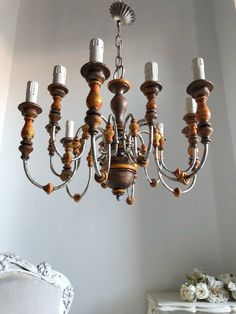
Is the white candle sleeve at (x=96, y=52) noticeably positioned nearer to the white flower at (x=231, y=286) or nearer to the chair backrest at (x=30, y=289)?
the chair backrest at (x=30, y=289)

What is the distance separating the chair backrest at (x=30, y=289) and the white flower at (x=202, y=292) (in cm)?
63

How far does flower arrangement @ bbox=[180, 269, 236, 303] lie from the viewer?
4.44 feet

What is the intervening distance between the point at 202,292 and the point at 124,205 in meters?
0.68

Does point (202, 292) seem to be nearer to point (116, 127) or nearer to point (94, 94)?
point (116, 127)

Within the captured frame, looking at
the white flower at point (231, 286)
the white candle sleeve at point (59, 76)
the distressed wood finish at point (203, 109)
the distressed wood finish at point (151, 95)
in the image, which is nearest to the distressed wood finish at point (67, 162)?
the white candle sleeve at point (59, 76)

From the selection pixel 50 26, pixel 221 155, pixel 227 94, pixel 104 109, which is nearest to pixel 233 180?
pixel 221 155

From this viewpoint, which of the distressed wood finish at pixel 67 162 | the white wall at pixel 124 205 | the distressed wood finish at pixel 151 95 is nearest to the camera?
the distressed wood finish at pixel 151 95

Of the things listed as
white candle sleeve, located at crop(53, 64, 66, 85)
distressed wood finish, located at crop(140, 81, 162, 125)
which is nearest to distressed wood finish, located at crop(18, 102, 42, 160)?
white candle sleeve, located at crop(53, 64, 66, 85)

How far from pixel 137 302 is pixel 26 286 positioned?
72cm

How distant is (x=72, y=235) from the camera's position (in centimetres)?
173

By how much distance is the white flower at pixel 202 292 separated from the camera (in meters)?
1.35

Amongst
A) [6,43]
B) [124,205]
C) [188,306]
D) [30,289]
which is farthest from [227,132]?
[6,43]

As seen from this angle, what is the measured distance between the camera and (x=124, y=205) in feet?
5.86

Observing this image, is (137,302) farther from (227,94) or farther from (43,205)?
(227,94)
